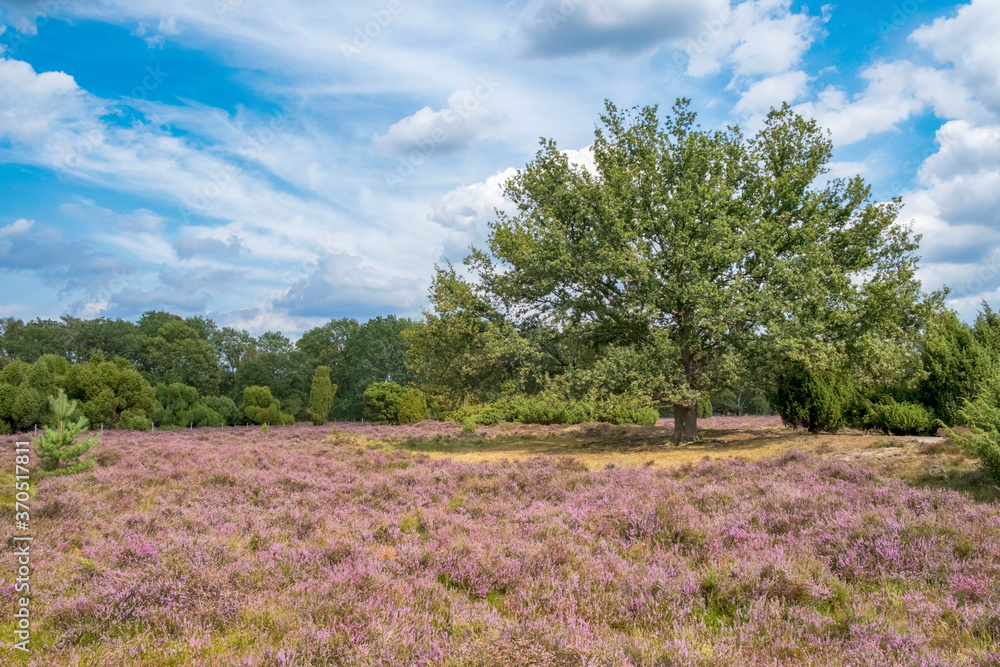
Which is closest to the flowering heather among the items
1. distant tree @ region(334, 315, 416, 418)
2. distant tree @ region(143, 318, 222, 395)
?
distant tree @ region(334, 315, 416, 418)

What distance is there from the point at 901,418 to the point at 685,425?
20.4 feet

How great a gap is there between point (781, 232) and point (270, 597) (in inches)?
724

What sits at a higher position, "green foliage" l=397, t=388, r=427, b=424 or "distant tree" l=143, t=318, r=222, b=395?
"distant tree" l=143, t=318, r=222, b=395

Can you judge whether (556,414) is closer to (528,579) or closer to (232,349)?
(528,579)

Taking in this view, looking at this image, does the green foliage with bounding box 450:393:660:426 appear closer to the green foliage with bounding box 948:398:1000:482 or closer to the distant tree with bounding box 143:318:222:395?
the green foliage with bounding box 948:398:1000:482

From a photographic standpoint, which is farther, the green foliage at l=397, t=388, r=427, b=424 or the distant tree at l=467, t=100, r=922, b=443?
the green foliage at l=397, t=388, r=427, b=424

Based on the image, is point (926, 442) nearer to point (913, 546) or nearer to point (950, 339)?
point (950, 339)

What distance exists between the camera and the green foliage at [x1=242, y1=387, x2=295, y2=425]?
43.4m

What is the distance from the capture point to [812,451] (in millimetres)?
13531

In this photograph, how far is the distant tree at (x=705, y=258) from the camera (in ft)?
54.5

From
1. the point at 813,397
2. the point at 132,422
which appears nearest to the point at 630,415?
the point at 813,397

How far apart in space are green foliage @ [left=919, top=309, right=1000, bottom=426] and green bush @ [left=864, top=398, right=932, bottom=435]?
437 millimetres

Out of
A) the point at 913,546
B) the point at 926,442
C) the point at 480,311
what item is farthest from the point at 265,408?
the point at 913,546

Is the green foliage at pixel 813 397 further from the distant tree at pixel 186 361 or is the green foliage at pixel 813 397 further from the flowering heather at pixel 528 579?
the distant tree at pixel 186 361
